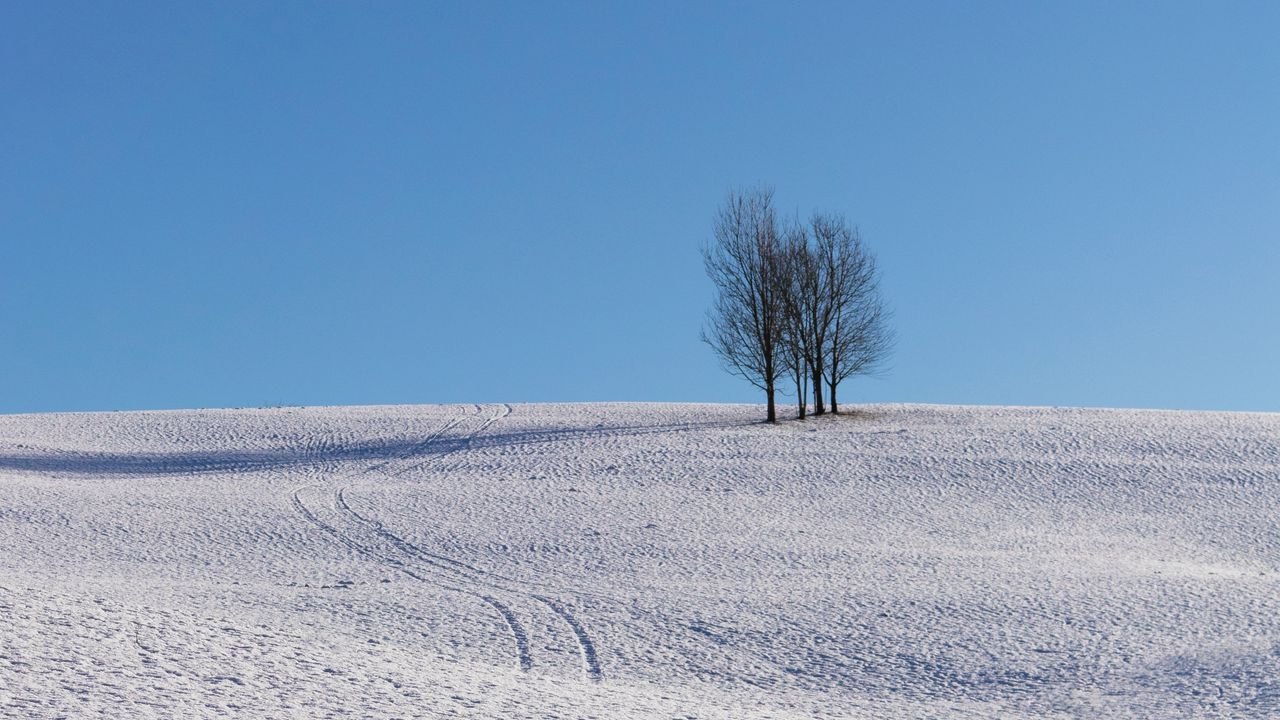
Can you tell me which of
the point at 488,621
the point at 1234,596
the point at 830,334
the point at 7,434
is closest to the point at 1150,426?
the point at 830,334

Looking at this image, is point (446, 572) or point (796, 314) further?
point (796, 314)

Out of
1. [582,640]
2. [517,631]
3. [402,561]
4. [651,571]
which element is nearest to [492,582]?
[402,561]

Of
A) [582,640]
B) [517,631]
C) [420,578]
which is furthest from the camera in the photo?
[420,578]

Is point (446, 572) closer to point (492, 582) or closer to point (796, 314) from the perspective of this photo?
point (492, 582)

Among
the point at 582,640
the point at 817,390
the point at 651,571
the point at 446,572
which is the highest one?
the point at 817,390

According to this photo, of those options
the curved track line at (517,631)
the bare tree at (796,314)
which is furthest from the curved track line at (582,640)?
the bare tree at (796,314)

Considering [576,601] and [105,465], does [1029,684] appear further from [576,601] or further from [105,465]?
[105,465]

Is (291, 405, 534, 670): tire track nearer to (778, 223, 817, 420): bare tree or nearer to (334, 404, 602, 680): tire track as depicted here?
(334, 404, 602, 680): tire track

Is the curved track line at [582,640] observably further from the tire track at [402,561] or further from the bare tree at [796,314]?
the bare tree at [796,314]

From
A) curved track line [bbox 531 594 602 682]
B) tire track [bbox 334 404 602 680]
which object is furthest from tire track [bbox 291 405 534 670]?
curved track line [bbox 531 594 602 682]

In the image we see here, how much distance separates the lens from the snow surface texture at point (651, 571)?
8.47m

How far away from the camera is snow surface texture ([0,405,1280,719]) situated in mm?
8469

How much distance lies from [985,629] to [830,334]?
20162 mm

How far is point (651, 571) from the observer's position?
13789mm
